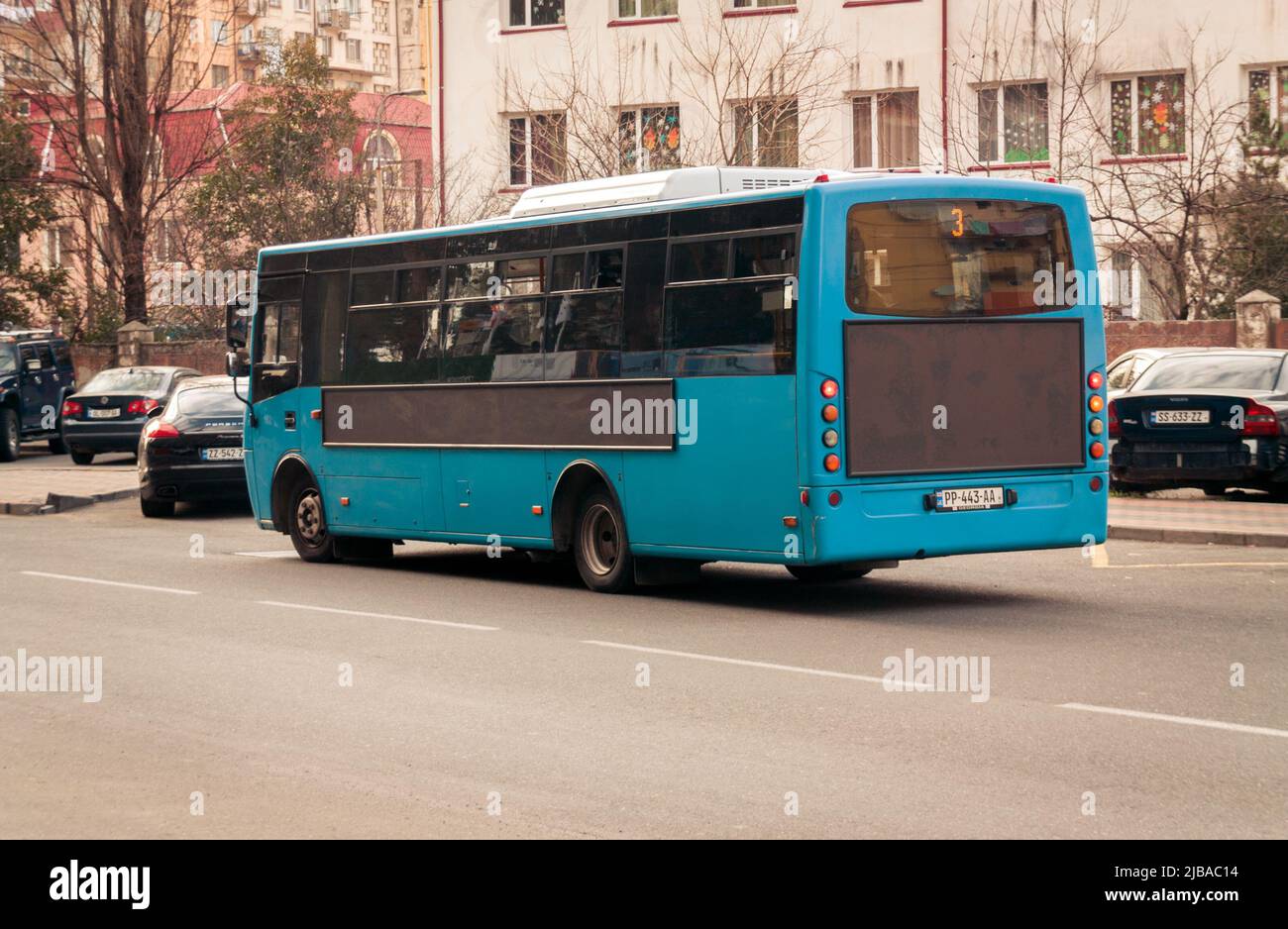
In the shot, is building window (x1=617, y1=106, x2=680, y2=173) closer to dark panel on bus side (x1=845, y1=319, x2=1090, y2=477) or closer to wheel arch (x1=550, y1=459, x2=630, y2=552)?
wheel arch (x1=550, y1=459, x2=630, y2=552)

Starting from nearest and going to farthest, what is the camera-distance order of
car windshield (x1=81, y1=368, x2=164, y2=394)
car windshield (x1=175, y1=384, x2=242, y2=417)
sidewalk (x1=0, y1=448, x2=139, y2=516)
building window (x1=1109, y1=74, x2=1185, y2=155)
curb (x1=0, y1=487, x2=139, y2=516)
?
car windshield (x1=175, y1=384, x2=242, y2=417) → curb (x1=0, y1=487, x2=139, y2=516) → sidewalk (x1=0, y1=448, x2=139, y2=516) → car windshield (x1=81, y1=368, x2=164, y2=394) → building window (x1=1109, y1=74, x2=1185, y2=155)

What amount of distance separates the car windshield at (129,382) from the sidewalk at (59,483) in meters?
1.23

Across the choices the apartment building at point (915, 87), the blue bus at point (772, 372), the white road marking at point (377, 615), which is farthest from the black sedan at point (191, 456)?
the apartment building at point (915, 87)

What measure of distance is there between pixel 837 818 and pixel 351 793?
6.11 ft

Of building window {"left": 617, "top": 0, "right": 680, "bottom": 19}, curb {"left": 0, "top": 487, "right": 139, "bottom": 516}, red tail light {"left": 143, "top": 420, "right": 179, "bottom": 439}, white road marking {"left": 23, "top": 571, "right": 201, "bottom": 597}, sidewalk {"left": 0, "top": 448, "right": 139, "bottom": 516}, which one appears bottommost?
white road marking {"left": 23, "top": 571, "right": 201, "bottom": 597}

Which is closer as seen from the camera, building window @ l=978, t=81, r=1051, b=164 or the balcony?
building window @ l=978, t=81, r=1051, b=164

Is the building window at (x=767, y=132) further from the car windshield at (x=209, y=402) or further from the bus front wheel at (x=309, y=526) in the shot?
the bus front wheel at (x=309, y=526)

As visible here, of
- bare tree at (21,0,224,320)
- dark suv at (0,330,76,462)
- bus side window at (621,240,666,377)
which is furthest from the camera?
bare tree at (21,0,224,320)

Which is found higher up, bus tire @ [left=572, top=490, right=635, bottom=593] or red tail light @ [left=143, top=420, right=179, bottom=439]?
red tail light @ [left=143, top=420, right=179, bottom=439]

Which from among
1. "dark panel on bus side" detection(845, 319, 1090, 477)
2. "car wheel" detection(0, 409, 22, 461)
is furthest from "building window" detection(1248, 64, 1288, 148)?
"dark panel on bus side" detection(845, 319, 1090, 477)

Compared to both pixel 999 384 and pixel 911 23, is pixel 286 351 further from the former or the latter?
pixel 911 23

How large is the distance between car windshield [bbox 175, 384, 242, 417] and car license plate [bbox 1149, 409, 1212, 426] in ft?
33.6

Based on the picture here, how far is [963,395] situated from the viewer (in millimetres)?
13031

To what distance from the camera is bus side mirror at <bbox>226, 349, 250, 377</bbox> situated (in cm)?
1862
